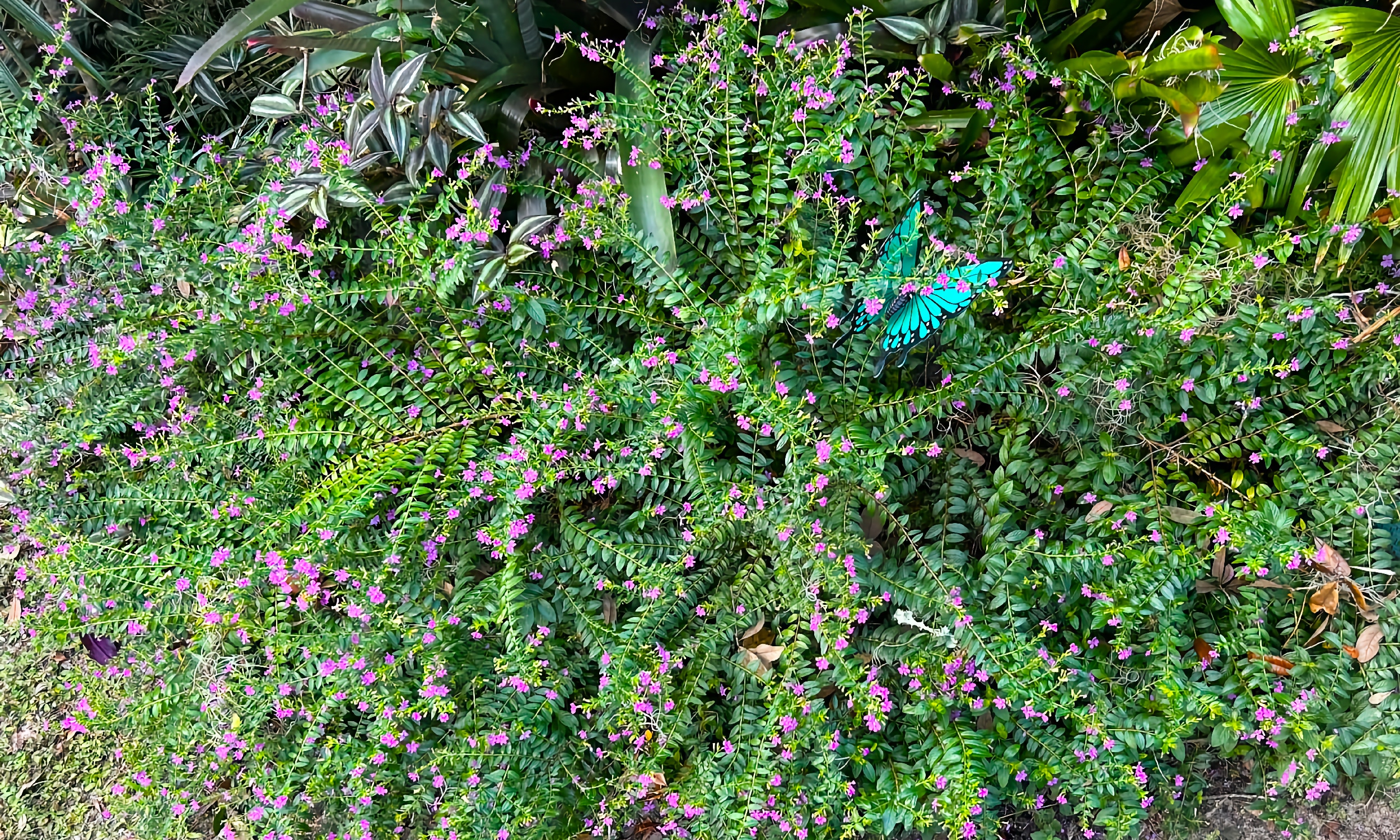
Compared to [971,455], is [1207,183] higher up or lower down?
higher up

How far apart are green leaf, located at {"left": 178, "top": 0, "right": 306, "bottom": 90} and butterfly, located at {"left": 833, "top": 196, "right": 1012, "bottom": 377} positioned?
151 cm

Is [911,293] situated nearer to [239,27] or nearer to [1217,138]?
[1217,138]

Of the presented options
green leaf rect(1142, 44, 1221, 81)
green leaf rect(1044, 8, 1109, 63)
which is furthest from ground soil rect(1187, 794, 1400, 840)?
green leaf rect(1044, 8, 1109, 63)

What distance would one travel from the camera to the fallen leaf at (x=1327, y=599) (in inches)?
75.9

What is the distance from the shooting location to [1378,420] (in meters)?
1.88

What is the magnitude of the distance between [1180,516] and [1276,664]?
47 cm

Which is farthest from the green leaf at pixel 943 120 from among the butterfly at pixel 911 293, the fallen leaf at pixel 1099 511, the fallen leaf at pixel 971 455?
the fallen leaf at pixel 1099 511

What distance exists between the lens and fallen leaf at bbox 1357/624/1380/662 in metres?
1.92

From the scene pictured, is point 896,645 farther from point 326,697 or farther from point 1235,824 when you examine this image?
point 326,697

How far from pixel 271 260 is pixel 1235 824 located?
10.2 feet

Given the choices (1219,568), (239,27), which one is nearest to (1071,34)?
(1219,568)

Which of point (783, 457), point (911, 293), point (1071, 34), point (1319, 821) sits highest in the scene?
point (1071, 34)

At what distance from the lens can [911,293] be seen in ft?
5.37

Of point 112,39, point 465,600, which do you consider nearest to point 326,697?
point 465,600
